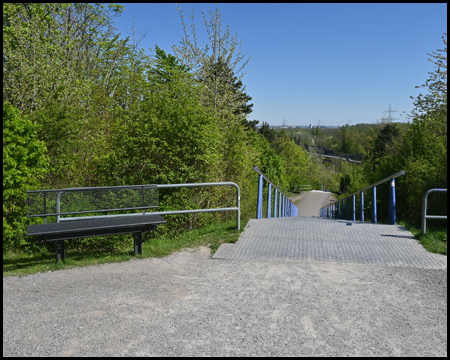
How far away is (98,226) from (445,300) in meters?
4.39

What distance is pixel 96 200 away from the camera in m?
7.86

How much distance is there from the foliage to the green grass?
0.54m

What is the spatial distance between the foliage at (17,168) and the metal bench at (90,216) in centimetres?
104

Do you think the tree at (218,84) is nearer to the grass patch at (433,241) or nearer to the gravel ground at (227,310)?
the grass patch at (433,241)

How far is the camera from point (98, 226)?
18.4 feet

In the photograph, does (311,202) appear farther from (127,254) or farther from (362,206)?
(127,254)

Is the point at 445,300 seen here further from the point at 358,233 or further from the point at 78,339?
the point at 78,339

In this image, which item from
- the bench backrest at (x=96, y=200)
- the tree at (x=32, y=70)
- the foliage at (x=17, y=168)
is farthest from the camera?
the tree at (x=32, y=70)

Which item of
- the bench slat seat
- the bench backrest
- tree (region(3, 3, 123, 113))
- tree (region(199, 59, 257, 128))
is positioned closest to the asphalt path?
tree (region(199, 59, 257, 128))

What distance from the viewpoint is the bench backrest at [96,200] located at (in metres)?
6.45

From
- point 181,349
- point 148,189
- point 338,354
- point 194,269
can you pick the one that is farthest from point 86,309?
point 148,189

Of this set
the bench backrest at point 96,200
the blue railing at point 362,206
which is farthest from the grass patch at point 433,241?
the bench backrest at point 96,200

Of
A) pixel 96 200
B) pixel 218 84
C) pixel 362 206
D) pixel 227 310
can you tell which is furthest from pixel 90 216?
pixel 218 84

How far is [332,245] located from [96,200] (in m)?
4.51
